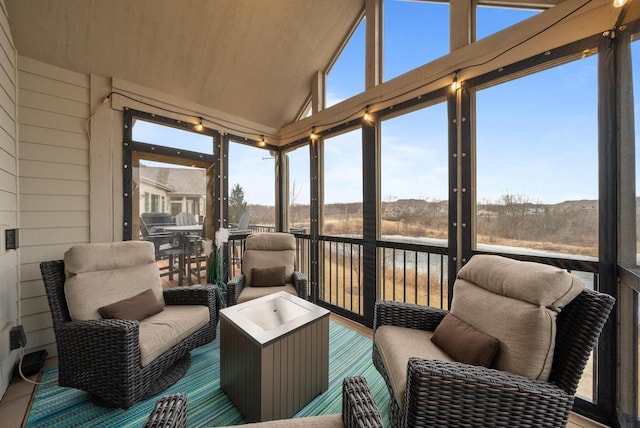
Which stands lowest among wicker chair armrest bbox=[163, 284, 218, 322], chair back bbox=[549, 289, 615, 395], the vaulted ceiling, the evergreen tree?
wicker chair armrest bbox=[163, 284, 218, 322]

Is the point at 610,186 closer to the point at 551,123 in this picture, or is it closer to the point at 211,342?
the point at 551,123

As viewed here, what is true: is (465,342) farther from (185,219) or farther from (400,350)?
(185,219)

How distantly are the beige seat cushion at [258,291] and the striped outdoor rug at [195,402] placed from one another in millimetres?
559

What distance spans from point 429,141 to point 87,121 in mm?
3426

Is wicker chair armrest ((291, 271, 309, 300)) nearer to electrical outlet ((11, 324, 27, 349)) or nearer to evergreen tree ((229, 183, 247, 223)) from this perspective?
evergreen tree ((229, 183, 247, 223))

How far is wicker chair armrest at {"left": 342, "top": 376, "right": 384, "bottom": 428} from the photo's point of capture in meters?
0.83

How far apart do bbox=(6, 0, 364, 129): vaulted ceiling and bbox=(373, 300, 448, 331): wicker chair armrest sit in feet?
10.4

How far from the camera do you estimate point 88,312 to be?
1.73 m

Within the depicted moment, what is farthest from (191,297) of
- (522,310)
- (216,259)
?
(522,310)

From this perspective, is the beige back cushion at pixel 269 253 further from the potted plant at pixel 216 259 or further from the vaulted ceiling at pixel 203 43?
the vaulted ceiling at pixel 203 43

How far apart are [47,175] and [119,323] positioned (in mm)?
1721

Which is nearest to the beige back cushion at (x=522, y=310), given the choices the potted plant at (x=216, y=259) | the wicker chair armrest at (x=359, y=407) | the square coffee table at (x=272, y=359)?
the wicker chair armrest at (x=359, y=407)

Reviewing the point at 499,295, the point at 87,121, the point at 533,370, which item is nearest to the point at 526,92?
the point at 499,295

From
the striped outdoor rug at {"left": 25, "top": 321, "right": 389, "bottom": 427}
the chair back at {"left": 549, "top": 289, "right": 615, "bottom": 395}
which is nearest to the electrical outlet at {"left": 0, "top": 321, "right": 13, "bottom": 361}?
the striped outdoor rug at {"left": 25, "top": 321, "right": 389, "bottom": 427}
